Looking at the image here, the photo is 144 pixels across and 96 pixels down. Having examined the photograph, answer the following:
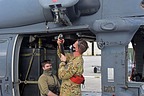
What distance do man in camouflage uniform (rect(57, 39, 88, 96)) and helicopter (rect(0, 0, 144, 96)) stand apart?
10.5 inches

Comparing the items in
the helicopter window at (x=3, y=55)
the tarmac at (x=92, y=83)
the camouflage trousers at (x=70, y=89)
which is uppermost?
the helicopter window at (x=3, y=55)

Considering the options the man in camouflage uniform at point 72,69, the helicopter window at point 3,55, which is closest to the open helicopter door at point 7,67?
Answer: the helicopter window at point 3,55

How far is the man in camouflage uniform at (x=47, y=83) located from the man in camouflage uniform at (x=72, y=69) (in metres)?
0.31

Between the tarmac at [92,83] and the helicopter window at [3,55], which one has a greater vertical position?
the helicopter window at [3,55]

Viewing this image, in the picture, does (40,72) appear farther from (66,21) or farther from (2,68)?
(66,21)

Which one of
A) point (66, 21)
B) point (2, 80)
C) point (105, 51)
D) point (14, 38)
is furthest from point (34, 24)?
point (105, 51)

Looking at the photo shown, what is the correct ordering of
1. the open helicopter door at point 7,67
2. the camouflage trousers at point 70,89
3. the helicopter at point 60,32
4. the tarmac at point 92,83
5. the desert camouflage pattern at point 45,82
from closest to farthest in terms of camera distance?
the helicopter at point 60,32, the camouflage trousers at point 70,89, the desert camouflage pattern at point 45,82, the open helicopter door at point 7,67, the tarmac at point 92,83

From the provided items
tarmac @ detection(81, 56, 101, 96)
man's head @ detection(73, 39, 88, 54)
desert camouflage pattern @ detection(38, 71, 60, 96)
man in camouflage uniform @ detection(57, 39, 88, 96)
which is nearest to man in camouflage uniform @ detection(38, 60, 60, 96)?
desert camouflage pattern @ detection(38, 71, 60, 96)

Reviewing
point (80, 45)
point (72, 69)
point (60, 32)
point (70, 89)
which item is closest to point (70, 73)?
point (72, 69)

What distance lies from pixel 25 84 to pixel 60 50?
1.09 metres

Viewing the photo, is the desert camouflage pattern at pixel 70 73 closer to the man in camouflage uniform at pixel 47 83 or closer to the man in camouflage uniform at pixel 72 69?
the man in camouflage uniform at pixel 72 69

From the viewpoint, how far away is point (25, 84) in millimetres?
4645

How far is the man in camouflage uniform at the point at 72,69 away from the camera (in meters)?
3.69

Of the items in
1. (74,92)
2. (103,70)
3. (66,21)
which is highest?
(66,21)
